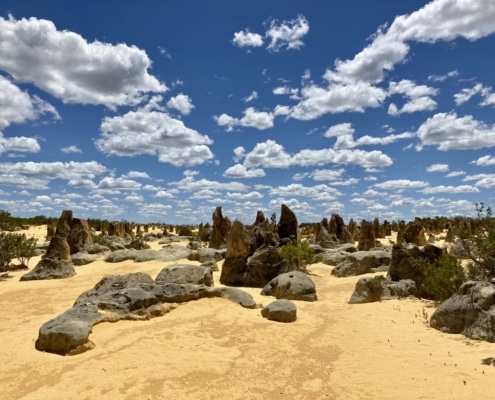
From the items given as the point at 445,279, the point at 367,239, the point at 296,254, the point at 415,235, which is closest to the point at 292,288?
the point at 296,254

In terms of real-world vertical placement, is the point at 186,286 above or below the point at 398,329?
above

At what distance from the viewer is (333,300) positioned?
1653 cm

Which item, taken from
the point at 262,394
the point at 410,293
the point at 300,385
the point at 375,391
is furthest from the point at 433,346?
the point at 410,293

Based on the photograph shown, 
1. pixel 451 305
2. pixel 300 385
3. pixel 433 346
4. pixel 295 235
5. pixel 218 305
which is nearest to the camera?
pixel 300 385

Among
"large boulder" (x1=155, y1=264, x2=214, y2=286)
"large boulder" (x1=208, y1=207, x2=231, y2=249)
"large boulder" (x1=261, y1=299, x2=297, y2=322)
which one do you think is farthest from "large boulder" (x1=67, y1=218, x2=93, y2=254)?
"large boulder" (x1=261, y1=299, x2=297, y2=322)

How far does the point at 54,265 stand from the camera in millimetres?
21047

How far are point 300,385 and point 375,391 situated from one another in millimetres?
1452

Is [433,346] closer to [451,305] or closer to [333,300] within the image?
[451,305]

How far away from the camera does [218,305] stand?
13367mm

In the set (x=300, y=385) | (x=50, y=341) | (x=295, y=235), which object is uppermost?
(x=295, y=235)

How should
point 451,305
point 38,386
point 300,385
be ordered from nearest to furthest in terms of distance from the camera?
point 38,386, point 300,385, point 451,305

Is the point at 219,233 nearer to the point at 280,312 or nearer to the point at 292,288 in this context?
the point at 292,288

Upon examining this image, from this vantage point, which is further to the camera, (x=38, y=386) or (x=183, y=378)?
(x=183, y=378)

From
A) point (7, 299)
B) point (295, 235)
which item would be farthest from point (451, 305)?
point (7, 299)
